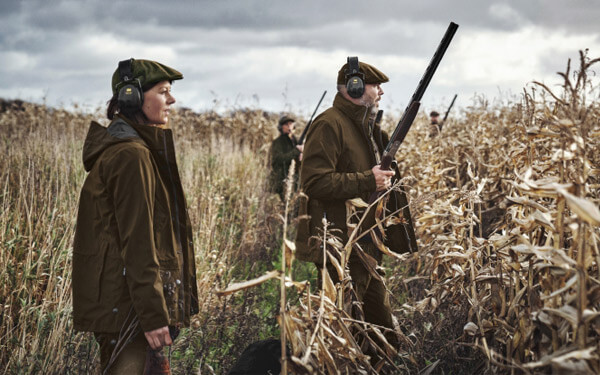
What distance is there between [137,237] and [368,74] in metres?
1.95

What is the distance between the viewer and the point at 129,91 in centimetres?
234

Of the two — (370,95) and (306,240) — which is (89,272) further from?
(370,95)

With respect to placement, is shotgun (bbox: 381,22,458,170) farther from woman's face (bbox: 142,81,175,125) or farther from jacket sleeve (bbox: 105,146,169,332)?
jacket sleeve (bbox: 105,146,169,332)

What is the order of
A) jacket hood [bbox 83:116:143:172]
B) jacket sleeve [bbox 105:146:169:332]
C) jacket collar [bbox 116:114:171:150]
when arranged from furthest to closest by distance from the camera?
jacket collar [bbox 116:114:171:150] < jacket hood [bbox 83:116:143:172] < jacket sleeve [bbox 105:146:169:332]

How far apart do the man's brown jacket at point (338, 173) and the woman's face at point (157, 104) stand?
1066 mm

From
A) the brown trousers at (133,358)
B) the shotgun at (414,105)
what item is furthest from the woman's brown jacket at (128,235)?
the shotgun at (414,105)

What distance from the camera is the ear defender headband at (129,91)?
2342mm

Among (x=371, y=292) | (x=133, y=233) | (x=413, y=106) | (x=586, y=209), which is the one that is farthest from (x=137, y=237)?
(x=413, y=106)

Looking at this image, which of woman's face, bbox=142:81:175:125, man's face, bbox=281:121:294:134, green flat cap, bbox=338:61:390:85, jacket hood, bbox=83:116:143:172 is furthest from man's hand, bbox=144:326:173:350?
man's face, bbox=281:121:294:134

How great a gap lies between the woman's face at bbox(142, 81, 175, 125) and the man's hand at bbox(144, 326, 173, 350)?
0.95 m

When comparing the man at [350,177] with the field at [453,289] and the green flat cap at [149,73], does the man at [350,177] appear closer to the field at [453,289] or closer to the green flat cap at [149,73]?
the field at [453,289]

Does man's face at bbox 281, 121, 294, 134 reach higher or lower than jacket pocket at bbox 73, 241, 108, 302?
higher

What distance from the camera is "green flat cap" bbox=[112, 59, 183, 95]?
2402mm

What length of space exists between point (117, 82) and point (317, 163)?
1295 millimetres
